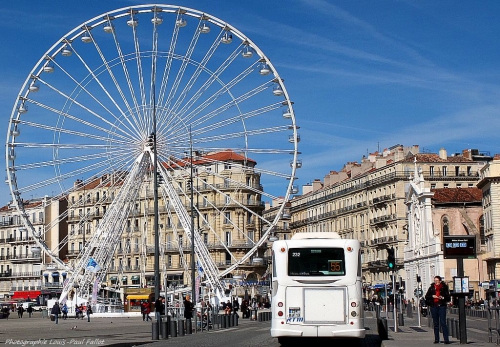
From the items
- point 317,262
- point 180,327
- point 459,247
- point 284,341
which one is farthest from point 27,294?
point 317,262

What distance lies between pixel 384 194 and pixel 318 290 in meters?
95.4

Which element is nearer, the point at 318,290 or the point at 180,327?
the point at 318,290

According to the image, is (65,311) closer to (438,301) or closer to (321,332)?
(321,332)

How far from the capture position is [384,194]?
119 meters

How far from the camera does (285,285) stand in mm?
24875

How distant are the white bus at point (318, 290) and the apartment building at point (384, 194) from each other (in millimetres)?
84766

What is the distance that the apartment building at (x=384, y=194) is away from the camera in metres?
115

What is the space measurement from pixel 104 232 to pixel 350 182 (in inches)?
2888

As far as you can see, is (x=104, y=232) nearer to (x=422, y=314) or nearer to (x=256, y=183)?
(x=422, y=314)

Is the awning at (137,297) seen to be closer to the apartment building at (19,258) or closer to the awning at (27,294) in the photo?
the apartment building at (19,258)

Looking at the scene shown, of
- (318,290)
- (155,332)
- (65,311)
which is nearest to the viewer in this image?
(318,290)

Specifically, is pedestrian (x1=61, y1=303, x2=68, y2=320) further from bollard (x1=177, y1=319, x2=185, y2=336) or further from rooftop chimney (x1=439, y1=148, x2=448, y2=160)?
rooftop chimney (x1=439, y1=148, x2=448, y2=160)

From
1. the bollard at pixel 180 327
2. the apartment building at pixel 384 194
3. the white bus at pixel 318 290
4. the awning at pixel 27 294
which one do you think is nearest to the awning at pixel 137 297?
the apartment building at pixel 384 194

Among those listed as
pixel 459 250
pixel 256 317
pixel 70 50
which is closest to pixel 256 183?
pixel 256 317
